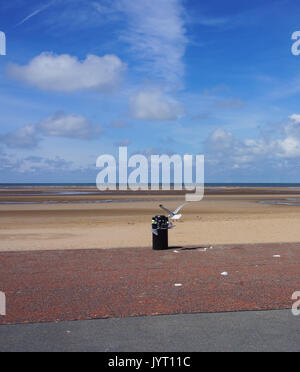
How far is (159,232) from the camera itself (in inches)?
492

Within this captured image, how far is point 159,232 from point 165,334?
23.6 ft

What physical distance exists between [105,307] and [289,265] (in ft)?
18.0

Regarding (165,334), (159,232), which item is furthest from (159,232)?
(165,334)

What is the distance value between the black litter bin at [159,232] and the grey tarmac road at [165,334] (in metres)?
6.42

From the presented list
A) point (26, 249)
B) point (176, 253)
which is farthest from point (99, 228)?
point (176, 253)

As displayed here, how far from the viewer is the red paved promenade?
657 cm

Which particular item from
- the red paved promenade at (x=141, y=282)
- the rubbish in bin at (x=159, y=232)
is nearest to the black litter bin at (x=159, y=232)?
the rubbish in bin at (x=159, y=232)

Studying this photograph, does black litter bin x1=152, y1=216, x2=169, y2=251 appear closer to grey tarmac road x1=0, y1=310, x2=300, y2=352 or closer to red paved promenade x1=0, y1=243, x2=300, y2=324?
red paved promenade x1=0, y1=243, x2=300, y2=324

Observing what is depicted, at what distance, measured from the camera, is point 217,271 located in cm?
950

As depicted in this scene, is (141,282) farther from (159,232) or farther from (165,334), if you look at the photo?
(159,232)

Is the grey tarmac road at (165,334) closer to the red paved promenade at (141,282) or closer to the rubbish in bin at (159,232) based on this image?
the red paved promenade at (141,282)

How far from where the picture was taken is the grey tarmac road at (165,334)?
4.93 meters

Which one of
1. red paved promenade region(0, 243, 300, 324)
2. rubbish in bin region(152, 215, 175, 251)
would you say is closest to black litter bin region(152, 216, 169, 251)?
rubbish in bin region(152, 215, 175, 251)
